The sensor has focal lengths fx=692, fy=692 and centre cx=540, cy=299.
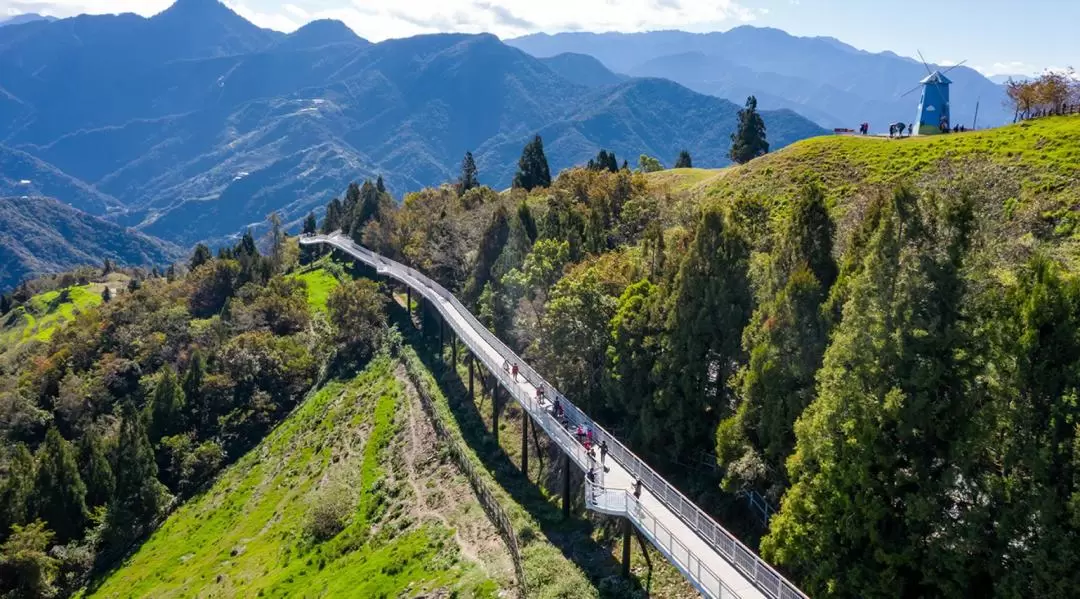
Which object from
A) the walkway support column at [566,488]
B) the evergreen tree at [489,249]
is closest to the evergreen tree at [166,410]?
the evergreen tree at [489,249]

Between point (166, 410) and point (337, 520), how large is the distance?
35373mm

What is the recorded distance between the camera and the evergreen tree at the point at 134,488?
55.1 meters

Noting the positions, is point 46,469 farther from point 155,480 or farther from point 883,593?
point 883,593

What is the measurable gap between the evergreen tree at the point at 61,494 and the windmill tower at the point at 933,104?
83.5 meters

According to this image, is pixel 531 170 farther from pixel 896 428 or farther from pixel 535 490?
pixel 896 428

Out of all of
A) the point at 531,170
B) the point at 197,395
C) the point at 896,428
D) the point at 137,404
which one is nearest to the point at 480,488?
the point at 896,428

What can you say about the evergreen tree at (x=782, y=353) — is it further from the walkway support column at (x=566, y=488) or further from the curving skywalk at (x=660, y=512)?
the walkway support column at (x=566, y=488)

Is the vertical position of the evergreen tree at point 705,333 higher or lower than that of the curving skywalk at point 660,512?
higher

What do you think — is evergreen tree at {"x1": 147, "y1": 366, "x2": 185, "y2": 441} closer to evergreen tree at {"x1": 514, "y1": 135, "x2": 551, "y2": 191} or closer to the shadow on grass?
the shadow on grass

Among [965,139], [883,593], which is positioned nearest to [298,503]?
[883,593]

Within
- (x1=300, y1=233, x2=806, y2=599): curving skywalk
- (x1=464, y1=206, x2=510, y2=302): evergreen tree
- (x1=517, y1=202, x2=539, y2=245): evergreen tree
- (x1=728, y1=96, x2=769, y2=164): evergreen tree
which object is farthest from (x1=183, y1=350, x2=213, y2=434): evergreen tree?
(x1=728, y1=96, x2=769, y2=164): evergreen tree

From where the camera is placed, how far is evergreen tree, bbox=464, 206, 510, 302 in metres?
63.8

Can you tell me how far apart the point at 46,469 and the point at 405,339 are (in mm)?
32163

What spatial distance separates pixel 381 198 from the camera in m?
114
